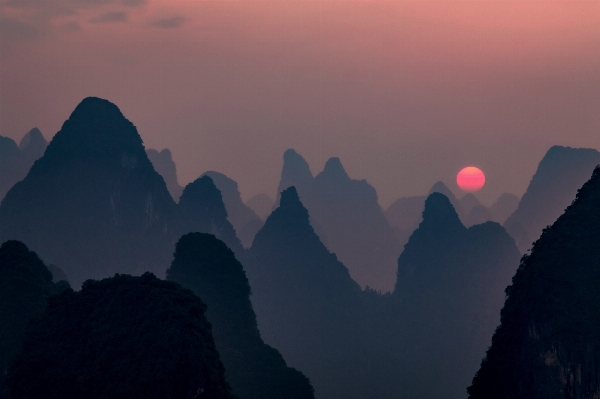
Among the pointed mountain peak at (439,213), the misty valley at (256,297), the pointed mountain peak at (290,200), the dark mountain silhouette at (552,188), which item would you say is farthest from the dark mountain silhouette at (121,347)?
the dark mountain silhouette at (552,188)

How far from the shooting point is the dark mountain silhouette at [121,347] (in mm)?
34625

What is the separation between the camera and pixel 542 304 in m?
34.2

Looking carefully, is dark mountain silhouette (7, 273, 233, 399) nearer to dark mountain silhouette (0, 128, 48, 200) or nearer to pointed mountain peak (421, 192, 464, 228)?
pointed mountain peak (421, 192, 464, 228)

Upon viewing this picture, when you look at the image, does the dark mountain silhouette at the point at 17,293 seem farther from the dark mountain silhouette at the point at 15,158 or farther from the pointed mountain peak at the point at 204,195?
the dark mountain silhouette at the point at 15,158

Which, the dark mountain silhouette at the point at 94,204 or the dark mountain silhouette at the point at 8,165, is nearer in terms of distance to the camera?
the dark mountain silhouette at the point at 94,204

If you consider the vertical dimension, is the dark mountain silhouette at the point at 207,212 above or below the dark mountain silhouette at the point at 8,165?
below

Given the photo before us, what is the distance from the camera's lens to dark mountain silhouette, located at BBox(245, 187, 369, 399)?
97500mm

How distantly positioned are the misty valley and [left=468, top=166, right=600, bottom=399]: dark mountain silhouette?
7 centimetres

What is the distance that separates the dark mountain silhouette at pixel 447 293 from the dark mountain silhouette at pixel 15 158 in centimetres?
9112

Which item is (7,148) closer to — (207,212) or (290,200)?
(207,212)

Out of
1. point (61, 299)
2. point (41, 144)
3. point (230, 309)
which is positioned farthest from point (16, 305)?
point (41, 144)

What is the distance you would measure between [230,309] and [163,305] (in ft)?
69.5

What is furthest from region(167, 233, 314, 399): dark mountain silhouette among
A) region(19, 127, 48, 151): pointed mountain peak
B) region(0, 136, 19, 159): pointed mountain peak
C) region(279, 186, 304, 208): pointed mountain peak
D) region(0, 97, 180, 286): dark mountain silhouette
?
region(19, 127, 48, 151): pointed mountain peak

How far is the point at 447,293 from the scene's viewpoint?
111750mm
